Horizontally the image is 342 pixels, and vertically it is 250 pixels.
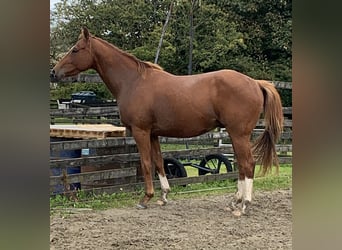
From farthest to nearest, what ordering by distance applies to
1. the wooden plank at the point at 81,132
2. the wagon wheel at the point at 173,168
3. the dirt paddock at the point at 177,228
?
1. the wagon wheel at the point at 173,168
2. the wooden plank at the point at 81,132
3. the dirt paddock at the point at 177,228

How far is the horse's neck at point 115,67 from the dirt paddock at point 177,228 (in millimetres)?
817

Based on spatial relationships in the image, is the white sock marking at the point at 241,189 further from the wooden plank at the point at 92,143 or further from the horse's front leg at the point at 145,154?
the wooden plank at the point at 92,143

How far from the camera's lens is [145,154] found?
2900 mm

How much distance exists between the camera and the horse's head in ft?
9.07

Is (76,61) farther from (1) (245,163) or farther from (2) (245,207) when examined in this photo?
(2) (245,207)

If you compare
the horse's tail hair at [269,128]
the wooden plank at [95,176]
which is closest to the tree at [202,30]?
the wooden plank at [95,176]

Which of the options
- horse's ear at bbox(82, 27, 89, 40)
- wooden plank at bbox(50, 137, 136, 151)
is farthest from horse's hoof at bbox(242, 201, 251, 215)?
horse's ear at bbox(82, 27, 89, 40)

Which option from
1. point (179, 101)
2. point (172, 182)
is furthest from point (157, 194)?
point (179, 101)

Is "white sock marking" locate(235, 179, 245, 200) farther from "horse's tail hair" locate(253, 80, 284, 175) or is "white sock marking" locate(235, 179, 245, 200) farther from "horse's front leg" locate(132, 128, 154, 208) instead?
"horse's front leg" locate(132, 128, 154, 208)

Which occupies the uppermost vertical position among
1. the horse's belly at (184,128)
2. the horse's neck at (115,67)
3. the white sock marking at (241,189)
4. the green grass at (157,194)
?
the horse's neck at (115,67)

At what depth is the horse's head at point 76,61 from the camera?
2.77 m

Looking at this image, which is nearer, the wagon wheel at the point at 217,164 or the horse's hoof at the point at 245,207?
the horse's hoof at the point at 245,207
